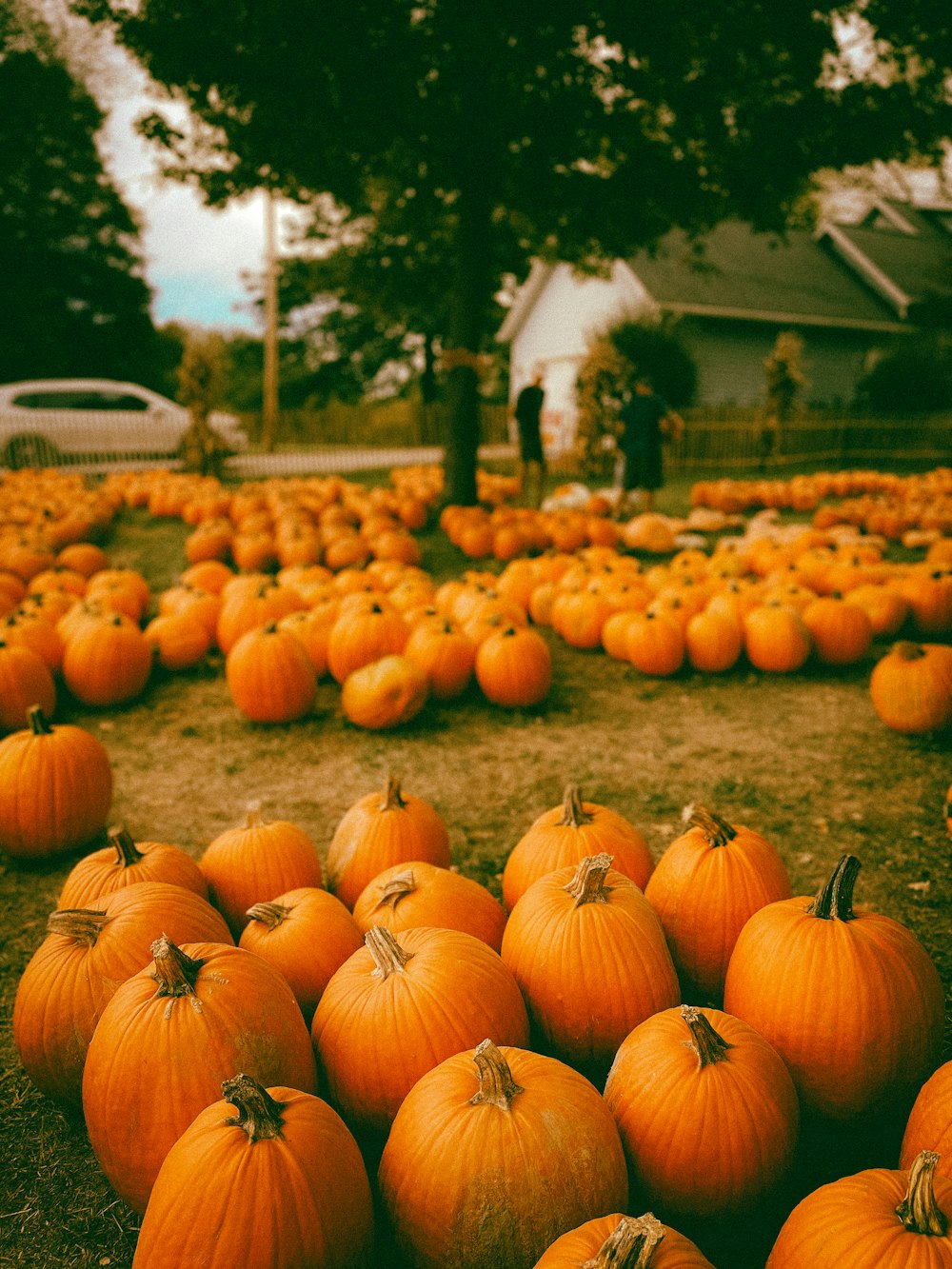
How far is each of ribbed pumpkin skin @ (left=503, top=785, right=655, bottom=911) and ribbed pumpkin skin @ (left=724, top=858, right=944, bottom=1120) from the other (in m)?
0.58

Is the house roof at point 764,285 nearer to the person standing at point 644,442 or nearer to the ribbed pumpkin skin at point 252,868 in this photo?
the person standing at point 644,442

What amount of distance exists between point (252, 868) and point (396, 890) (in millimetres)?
643

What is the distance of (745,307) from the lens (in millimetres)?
23406

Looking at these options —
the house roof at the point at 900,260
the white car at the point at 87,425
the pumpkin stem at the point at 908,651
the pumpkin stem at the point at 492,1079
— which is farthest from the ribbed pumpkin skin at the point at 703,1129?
the house roof at the point at 900,260

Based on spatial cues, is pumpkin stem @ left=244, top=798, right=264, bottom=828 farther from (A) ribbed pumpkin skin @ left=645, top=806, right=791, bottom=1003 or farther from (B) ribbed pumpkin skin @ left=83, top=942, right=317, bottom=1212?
(A) ribbed pumpkin skin @ left=645, top=806, right=791, bottom=1003

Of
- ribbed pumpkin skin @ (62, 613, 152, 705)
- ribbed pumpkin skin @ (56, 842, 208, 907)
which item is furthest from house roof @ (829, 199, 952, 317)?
ribbed pumpkin skin @ (56, 842, 208, 907)

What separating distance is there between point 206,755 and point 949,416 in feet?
79.6

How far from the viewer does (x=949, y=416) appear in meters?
22.3

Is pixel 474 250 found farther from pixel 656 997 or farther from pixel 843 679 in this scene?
pixel 656 997

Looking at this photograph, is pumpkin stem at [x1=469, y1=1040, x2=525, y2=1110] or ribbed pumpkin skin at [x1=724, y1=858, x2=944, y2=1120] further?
ribbed pumpkin skin at [x1=724, y1=858, x2=944, y2=1120]

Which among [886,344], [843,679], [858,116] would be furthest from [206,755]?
[886,344]

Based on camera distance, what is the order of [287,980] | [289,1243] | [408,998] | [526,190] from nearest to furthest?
[289,1243] → [408,998] → [287,980] → [526,190]

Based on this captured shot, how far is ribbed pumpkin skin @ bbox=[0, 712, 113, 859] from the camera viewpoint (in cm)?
314

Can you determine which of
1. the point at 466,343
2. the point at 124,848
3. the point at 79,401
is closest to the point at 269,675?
the point at 124,848
